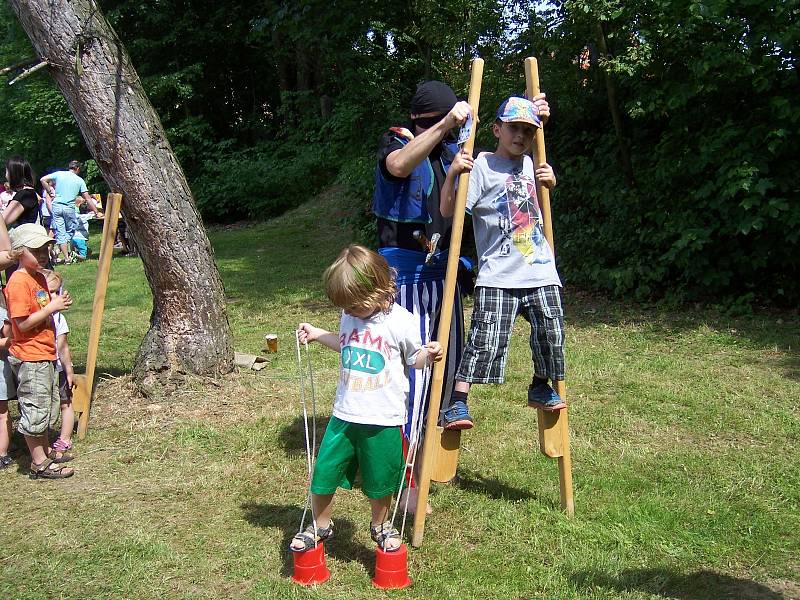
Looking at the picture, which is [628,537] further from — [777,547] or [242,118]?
[242,118]

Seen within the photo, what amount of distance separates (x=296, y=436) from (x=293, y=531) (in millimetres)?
1371

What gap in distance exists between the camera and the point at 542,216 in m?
3.81

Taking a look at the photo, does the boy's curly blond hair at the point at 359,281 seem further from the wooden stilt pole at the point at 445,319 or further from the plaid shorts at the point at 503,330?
the plaid shorts at the point at 503,330

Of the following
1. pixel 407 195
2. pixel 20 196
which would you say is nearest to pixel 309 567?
pixel 407 195

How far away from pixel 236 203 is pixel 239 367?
1418cm

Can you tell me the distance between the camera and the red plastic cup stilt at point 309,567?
11.2ft

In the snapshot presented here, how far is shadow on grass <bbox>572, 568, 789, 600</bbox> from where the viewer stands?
324 cm

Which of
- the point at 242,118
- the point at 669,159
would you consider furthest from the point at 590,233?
the point at 242,118

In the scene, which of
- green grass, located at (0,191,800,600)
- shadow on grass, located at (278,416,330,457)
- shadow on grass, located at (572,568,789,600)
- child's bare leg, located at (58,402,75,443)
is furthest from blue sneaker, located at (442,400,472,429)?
child's bare leg, located at (58,402,75,443)

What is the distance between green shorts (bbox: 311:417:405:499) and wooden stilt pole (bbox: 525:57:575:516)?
0.85 m

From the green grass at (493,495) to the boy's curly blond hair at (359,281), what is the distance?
125 centimetres

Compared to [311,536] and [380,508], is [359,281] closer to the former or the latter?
[380,508]

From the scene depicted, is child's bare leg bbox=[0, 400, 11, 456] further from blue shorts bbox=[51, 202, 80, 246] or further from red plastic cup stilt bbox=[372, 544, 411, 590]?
blue shorts bbox=[51, 202, 80, 246]

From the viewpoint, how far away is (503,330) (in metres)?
3.79
